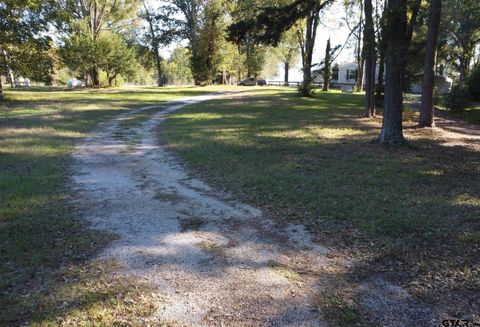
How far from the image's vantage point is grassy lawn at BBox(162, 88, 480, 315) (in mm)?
4344

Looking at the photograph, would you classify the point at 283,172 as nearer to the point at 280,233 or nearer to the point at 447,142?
the point at 280,233

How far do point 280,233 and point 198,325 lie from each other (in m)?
2.13

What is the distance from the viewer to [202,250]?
184 inches

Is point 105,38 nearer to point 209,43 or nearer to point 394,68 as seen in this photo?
point 209,43

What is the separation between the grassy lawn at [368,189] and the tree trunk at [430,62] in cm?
167

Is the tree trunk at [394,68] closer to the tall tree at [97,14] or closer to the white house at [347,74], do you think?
the tall tree at [97,14]

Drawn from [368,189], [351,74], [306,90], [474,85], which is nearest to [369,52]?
[368,189]

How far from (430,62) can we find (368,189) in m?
9.60

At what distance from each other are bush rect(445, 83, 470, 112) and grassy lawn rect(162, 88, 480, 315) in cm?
1273

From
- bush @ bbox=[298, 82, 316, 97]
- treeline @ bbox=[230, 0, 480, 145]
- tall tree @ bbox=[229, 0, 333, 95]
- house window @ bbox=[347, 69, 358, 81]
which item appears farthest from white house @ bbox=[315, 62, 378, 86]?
tall tree @ bbox=[229, 0, 333, 95]

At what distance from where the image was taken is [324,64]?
14.0 m

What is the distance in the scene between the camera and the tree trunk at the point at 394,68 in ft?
32.3

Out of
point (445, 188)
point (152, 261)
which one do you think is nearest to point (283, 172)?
point (445, 188)

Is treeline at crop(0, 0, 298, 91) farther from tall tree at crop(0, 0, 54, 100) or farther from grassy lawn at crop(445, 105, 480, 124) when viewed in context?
grassy lawn at crop(445, 105, 480, 124)
